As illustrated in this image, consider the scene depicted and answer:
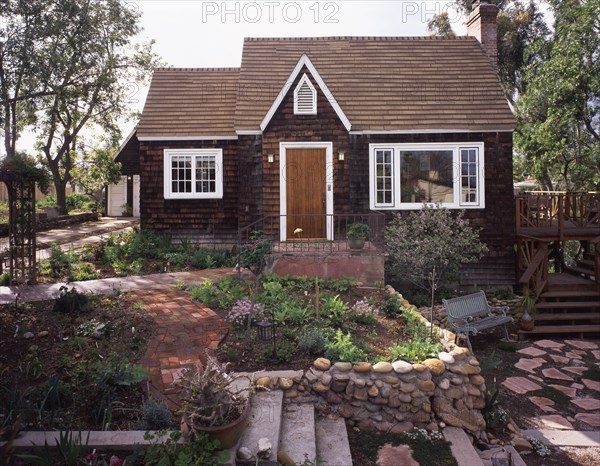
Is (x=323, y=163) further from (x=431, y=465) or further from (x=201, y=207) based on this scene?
(x=431, y=465)

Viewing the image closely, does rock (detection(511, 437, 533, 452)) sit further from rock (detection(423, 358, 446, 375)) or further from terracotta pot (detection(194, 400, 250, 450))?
terracotta pot (detection(194, 400, 250, 450))

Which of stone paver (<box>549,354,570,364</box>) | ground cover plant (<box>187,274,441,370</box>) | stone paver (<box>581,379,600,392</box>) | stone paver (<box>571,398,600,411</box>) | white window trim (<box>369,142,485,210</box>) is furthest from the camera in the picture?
white window trim (<box>369,142,485,210</box>)

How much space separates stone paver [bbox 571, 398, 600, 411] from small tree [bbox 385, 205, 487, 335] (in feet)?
12.3

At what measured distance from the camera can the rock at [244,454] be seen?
417cm

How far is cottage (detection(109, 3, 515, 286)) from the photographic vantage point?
42.8 feet

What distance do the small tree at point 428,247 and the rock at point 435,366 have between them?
15.6 ft

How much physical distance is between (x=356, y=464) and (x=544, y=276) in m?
9.87

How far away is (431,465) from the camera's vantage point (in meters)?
4.79

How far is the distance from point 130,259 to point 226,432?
9222 mm

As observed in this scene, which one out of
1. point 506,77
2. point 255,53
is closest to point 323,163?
point 255,53

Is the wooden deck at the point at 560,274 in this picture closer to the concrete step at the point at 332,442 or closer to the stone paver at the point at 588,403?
the stone paver at the point at 588,403

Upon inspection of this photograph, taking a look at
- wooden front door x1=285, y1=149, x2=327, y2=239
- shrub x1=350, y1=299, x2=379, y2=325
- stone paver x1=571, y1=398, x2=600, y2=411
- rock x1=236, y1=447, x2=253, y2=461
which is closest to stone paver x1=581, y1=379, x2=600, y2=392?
stone paver x1=571, y1=398, x2=600, y2=411

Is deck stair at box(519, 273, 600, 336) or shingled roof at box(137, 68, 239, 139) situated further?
shingled roof at box(137, 68, 239, 139)

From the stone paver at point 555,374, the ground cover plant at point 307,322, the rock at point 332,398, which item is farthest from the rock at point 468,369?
the stone paver at point 555,374
